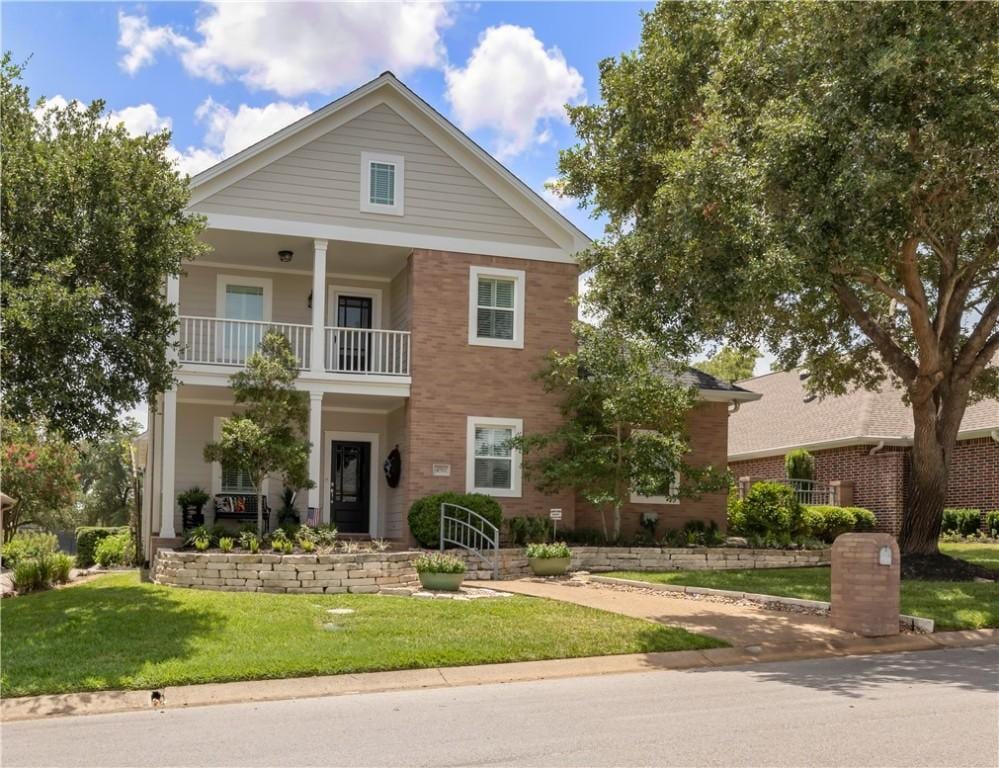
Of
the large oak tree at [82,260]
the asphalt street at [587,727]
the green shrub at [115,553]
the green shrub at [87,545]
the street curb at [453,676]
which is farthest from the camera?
the green shrub at [87,545]

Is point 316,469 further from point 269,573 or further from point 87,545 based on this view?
point 87,545

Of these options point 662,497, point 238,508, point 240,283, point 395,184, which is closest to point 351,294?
point 240,283

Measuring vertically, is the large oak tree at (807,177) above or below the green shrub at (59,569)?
above

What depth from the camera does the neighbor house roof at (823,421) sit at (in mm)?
27172

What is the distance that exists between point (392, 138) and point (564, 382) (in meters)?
6.06

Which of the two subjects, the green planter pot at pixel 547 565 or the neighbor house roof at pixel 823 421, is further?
the neighbor house roof at pixel 823 421

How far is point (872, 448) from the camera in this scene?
2748 centimetres

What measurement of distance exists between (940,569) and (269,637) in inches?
454

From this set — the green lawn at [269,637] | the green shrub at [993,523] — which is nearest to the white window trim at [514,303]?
the green lawn at [269,637]

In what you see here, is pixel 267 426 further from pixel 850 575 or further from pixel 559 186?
pixel 850 575

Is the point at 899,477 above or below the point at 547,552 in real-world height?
above

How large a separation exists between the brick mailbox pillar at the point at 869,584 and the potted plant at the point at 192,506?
12.4 metres

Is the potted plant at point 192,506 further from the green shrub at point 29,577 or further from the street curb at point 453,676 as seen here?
the street curb at point 453,676

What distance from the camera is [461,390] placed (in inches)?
810
